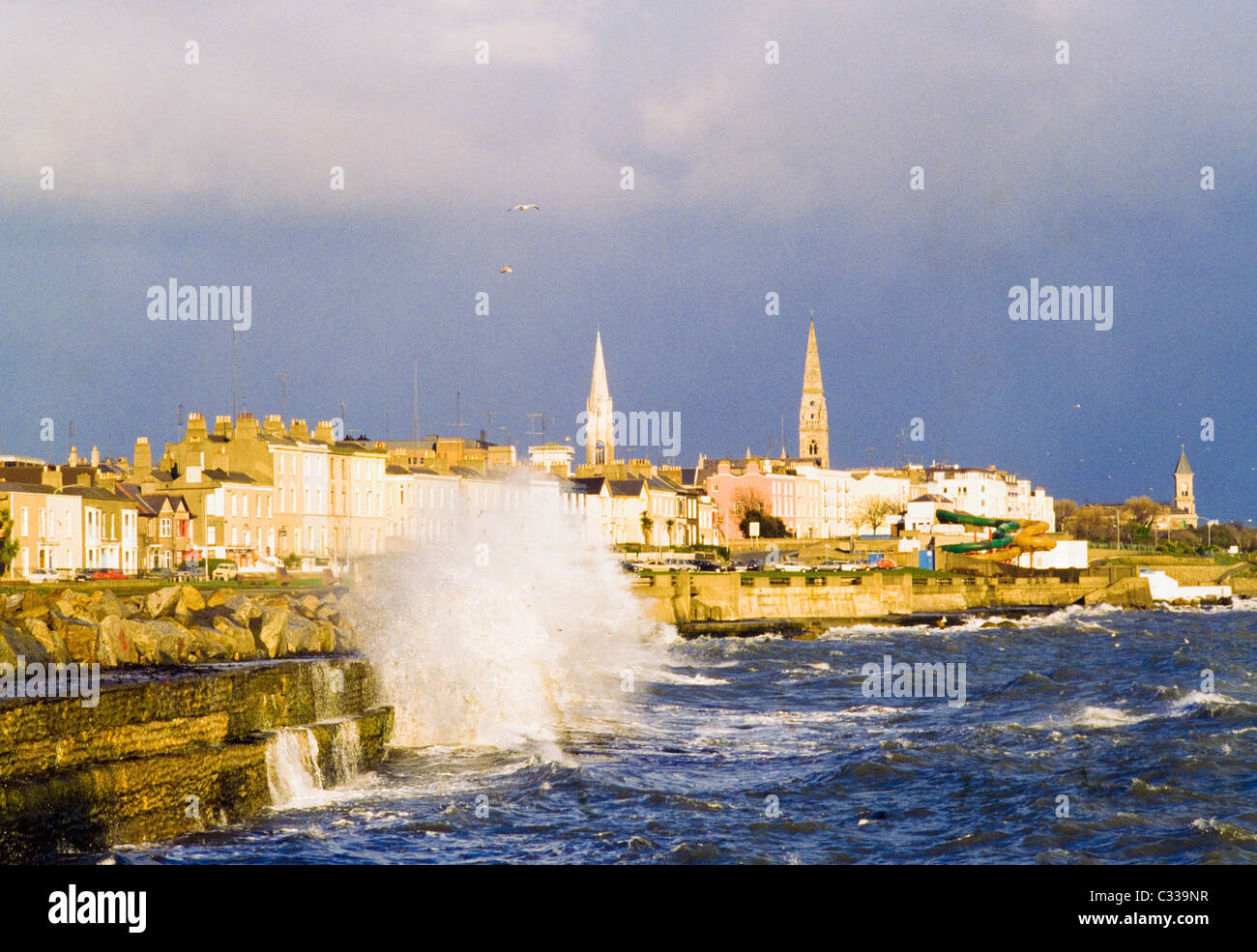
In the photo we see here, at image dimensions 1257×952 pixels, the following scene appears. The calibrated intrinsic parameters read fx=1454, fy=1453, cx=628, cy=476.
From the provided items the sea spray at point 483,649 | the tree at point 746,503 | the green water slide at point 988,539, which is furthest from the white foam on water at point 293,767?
the tree at point 746,503

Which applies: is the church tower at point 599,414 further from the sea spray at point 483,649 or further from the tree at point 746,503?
the sea spray at point 483,649

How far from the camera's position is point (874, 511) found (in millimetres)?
159375

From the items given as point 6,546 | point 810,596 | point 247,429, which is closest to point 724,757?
point 6,546

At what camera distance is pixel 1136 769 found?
919 inches

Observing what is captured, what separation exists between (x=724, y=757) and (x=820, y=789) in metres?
3.25

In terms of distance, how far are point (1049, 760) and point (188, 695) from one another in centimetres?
1420

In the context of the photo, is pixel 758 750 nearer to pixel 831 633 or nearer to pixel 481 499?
pixel 831 633

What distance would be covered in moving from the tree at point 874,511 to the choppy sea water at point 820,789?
12188 cm

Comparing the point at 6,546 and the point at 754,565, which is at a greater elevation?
the point at 6,546

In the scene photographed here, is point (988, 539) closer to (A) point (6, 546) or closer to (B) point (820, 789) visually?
(A) point (6, 546)

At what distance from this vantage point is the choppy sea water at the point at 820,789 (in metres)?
17.1

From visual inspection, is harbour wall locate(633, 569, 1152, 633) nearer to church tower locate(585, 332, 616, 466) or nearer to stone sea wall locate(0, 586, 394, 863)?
stone sea wall locate(0, 586, 394, 863)

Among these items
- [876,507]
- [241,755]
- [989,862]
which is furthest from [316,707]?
[876,507]

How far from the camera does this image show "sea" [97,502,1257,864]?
17391mm
